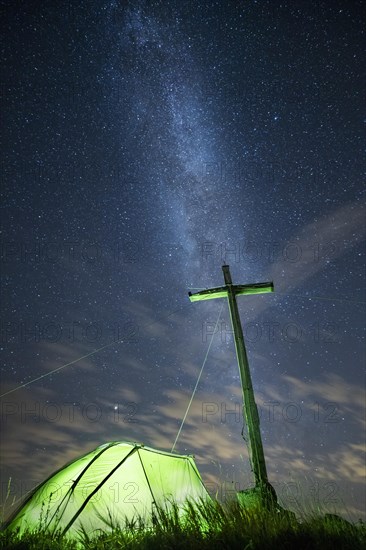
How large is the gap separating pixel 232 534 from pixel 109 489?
150 inches

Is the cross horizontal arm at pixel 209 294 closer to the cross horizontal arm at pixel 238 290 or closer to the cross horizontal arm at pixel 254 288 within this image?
the cross horizontal arm at pixel 238 290

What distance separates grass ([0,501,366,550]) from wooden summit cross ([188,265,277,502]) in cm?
168

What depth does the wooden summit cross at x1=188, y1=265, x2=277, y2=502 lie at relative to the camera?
22.6 ft

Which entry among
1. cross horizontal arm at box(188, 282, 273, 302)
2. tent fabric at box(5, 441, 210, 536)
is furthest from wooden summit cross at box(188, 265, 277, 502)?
tent fabric at box(5, 441, 210, 536)

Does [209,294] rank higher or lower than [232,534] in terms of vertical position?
higher

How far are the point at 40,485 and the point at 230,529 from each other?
526 cm

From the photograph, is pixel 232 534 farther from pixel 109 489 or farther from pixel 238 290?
pixel 238 290

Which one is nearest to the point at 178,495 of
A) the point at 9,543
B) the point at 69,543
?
the point at 69,543

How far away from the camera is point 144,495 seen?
681 cm

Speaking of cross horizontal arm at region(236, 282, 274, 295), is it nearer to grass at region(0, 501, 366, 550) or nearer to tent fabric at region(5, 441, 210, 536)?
tent fabric at region(5, 441, 210, 536)

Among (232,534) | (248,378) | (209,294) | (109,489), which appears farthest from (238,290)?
(232,534)

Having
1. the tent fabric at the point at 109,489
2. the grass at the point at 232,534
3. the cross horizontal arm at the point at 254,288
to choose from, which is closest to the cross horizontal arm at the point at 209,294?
the cross horizontal arm at the point at 254,288

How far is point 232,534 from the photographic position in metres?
3.69

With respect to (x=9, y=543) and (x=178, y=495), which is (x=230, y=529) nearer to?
(x=9, y=543)
